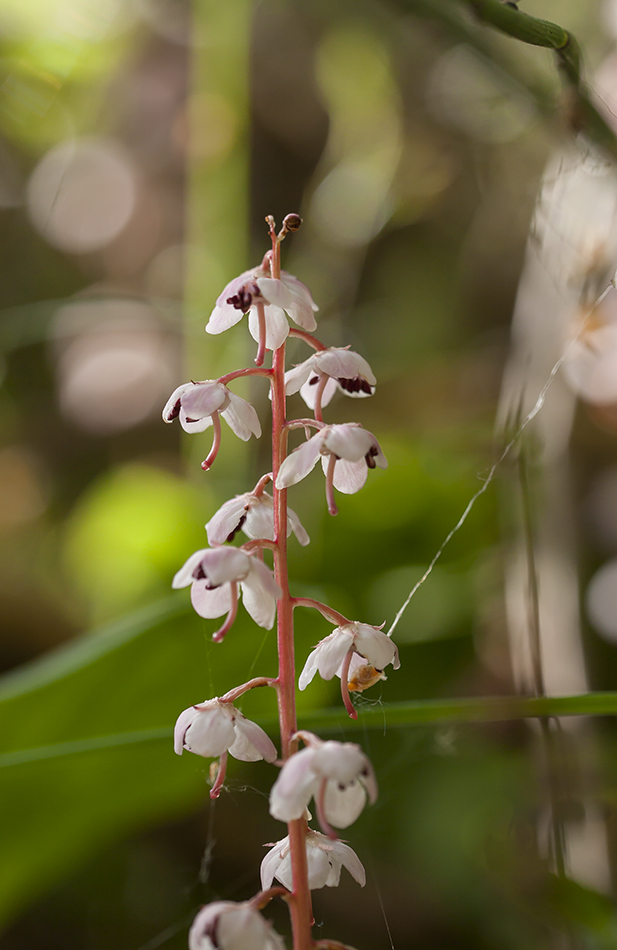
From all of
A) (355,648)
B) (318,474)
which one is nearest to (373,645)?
(355,648)

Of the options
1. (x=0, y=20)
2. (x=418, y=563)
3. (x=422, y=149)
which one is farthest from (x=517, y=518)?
(x=0, y=20)

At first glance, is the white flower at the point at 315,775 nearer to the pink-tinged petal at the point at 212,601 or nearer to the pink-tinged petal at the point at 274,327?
the pink-tinged petal at the point at 212,601

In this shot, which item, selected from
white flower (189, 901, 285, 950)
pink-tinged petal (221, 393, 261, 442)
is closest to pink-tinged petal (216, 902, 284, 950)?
white flower (189, 901, 285, 950)

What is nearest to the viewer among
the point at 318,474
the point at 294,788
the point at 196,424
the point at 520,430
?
the point at 294,788

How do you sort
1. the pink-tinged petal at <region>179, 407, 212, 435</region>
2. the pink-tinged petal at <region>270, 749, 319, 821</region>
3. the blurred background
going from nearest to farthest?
the pink-tinged petal at <region>270, 749, 319, 821</region> → the pink-tinged petal at <region>179, 407, 212, 435</region> → the blurred background

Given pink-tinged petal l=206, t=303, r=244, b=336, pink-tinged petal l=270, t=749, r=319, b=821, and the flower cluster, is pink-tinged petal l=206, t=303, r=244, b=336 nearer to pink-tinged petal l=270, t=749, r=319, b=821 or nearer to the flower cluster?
the flower cluster

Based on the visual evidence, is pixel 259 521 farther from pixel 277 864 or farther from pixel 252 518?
pixel 277 864

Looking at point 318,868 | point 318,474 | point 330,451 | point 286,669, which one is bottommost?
point 318,868
